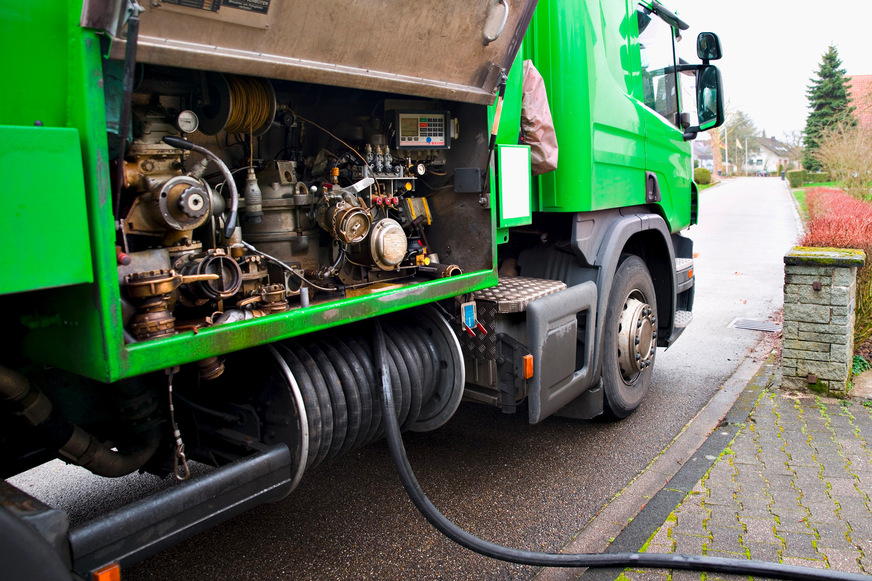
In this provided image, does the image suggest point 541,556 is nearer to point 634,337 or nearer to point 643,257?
point 634,337

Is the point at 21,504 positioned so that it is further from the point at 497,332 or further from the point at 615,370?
the point at 615,370

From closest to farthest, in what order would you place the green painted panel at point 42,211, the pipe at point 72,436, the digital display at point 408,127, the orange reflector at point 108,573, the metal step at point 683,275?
the green painted panel at point 42,211 → the orange reflector at point 108,573 → the pipe at point 72,436 → the digital display at point 408,127 → the metal step at point 683,275

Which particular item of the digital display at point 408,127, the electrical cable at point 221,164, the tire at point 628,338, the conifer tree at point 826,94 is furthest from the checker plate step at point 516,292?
the conifer tree at point 826,94

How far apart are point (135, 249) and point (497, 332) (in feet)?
5.92

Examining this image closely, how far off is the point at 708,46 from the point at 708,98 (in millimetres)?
457

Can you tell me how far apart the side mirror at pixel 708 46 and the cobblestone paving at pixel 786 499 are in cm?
260

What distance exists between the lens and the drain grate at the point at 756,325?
24.9 ft

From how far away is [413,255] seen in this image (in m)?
3.36

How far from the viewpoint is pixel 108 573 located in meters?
1.86

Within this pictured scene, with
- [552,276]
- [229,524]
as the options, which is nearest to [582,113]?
[552,276]

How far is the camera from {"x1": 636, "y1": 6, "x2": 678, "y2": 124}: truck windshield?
4.90 metres

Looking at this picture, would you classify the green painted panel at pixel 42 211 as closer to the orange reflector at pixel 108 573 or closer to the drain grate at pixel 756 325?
the orange reflector at pixel 108 573

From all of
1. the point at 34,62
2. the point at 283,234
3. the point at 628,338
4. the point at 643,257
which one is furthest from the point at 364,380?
the point at 643,257

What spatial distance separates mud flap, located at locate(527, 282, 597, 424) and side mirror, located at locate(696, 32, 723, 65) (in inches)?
88.6
